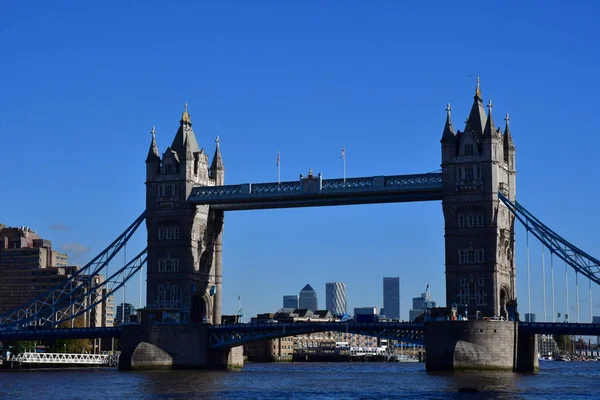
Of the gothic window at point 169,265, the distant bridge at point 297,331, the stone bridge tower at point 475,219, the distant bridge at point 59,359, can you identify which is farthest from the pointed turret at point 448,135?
the distant bridge at point 59,359

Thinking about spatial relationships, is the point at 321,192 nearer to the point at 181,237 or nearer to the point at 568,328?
the point at 181,237

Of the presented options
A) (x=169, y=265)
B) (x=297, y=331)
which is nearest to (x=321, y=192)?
(x=297, y=331)

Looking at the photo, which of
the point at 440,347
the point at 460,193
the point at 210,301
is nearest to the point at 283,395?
A: the point at 440,347

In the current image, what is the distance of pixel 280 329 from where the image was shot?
145 metres

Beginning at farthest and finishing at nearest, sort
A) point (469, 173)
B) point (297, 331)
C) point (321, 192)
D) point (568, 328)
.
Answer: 1. point (321, 192)
2. point (297, 331)
3. point (469, 173)
4. point (568, 328)

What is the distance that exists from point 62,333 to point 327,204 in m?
36.3

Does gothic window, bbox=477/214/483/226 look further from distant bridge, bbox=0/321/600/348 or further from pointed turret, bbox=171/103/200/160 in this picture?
pointed turret, bbox=171/103/200/160

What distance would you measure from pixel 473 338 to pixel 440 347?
3921 mm

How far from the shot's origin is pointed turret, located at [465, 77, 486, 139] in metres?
141

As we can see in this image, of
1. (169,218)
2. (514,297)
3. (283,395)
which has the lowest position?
(283,395)

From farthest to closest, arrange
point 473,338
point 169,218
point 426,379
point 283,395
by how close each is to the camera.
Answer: point 169,218 → point 473,338 → point 426,379 → point 283,395

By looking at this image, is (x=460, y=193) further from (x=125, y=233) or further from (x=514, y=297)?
(x=125, y=233)

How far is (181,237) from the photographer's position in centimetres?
15300

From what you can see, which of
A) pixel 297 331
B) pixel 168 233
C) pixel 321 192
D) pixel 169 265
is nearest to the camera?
pixel 297 331
